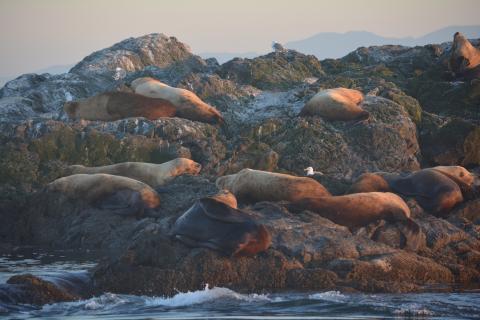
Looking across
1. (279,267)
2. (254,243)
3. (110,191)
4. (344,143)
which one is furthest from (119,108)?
(279,267)

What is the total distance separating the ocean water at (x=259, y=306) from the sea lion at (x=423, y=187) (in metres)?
3.36

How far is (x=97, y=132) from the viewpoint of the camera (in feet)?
63.3

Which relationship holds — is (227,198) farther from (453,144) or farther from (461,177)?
(453,144)

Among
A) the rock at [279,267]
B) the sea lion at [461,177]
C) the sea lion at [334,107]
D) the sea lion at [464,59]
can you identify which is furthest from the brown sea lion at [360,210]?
the sea lion at [464,59]

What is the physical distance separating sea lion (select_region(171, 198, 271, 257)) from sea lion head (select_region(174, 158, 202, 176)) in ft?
17.1

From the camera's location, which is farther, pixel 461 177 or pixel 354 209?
pixel 461 177

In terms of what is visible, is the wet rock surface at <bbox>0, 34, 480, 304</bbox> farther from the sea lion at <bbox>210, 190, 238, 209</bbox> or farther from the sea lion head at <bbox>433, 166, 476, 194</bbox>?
the sea lion head at <bbox>433, 166, 476, 194</bbox>

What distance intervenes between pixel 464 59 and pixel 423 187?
9985 millimetres

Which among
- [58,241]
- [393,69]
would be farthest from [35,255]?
[393,69]

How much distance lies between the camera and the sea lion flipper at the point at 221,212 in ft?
39.5

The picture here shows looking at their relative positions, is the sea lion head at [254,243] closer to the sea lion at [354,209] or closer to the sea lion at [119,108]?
the sea lion at [354,209]

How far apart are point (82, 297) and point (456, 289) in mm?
4841

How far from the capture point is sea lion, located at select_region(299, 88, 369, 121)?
65.1ft

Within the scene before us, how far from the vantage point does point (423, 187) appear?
15.1 m
